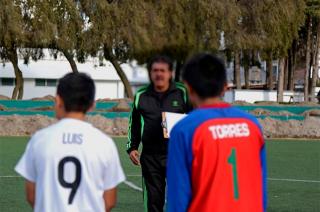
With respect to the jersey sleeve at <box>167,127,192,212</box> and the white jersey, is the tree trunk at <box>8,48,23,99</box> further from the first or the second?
the jersey sleeve at <box>167,127,192,212</box>

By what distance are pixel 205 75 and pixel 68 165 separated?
919mm

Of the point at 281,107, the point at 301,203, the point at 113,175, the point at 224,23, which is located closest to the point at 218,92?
the point at 113,175

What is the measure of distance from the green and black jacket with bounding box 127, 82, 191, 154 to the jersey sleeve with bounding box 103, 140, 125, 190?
9.51 feet

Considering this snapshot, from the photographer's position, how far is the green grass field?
10297mm

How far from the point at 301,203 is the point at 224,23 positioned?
979 inches

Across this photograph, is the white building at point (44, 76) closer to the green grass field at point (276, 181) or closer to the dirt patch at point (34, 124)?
the dirt patch at point (34, 124)

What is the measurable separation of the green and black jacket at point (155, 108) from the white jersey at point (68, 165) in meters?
2.96

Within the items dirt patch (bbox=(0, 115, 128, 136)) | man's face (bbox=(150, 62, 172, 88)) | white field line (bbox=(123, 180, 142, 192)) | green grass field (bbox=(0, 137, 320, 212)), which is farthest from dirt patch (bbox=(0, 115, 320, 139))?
man's face (bbox=(150, 62, 172, 88))

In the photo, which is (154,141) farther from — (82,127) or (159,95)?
(82,127)

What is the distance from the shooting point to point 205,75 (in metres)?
3.82

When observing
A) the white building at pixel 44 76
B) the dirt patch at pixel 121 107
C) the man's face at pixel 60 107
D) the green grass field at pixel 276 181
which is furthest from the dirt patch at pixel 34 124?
the white building at pixel 44 76

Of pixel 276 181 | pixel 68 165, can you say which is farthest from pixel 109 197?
pixel 276 181

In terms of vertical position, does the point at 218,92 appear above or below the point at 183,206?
above

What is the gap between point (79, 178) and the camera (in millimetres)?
3957
